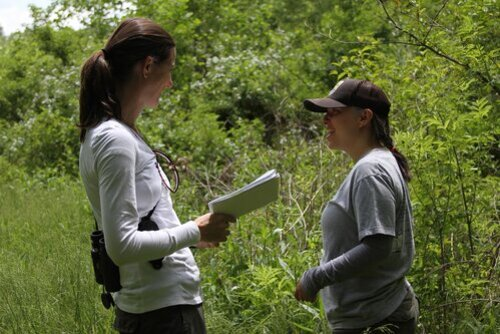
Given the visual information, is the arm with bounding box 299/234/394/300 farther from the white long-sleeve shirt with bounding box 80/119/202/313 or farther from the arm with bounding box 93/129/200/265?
the arm with bounding box 93/129/200/265

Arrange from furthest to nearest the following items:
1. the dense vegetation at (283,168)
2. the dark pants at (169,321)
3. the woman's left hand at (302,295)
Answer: the dense vegetation at (283,168), the woman's left hand at (302,295), the dark pants at (169,321)

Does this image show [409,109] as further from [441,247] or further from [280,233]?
[280,233]

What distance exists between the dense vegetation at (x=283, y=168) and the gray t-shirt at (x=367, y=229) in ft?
3.53

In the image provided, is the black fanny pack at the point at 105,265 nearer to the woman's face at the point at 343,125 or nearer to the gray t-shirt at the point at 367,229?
the gray t-shirt at the point at 367,229

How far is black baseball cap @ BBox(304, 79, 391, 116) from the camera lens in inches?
115

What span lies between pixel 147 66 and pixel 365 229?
0.93m

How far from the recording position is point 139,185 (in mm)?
2410

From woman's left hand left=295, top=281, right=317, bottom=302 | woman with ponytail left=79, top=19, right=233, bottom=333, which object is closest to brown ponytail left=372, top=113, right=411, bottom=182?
woman's left hand left=295, top=281, right=317, bottom=302

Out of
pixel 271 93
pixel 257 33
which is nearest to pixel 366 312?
pixel 271 93

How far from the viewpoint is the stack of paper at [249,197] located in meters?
2.61

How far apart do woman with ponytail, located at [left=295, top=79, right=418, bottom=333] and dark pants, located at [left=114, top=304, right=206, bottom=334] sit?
488mm

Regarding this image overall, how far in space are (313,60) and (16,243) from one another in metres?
6.95

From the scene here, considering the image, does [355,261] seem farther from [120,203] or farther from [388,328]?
[120,203]


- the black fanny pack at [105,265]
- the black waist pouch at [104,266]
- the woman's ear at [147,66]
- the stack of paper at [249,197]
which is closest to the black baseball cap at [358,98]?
the stack of paper at [249,197]
